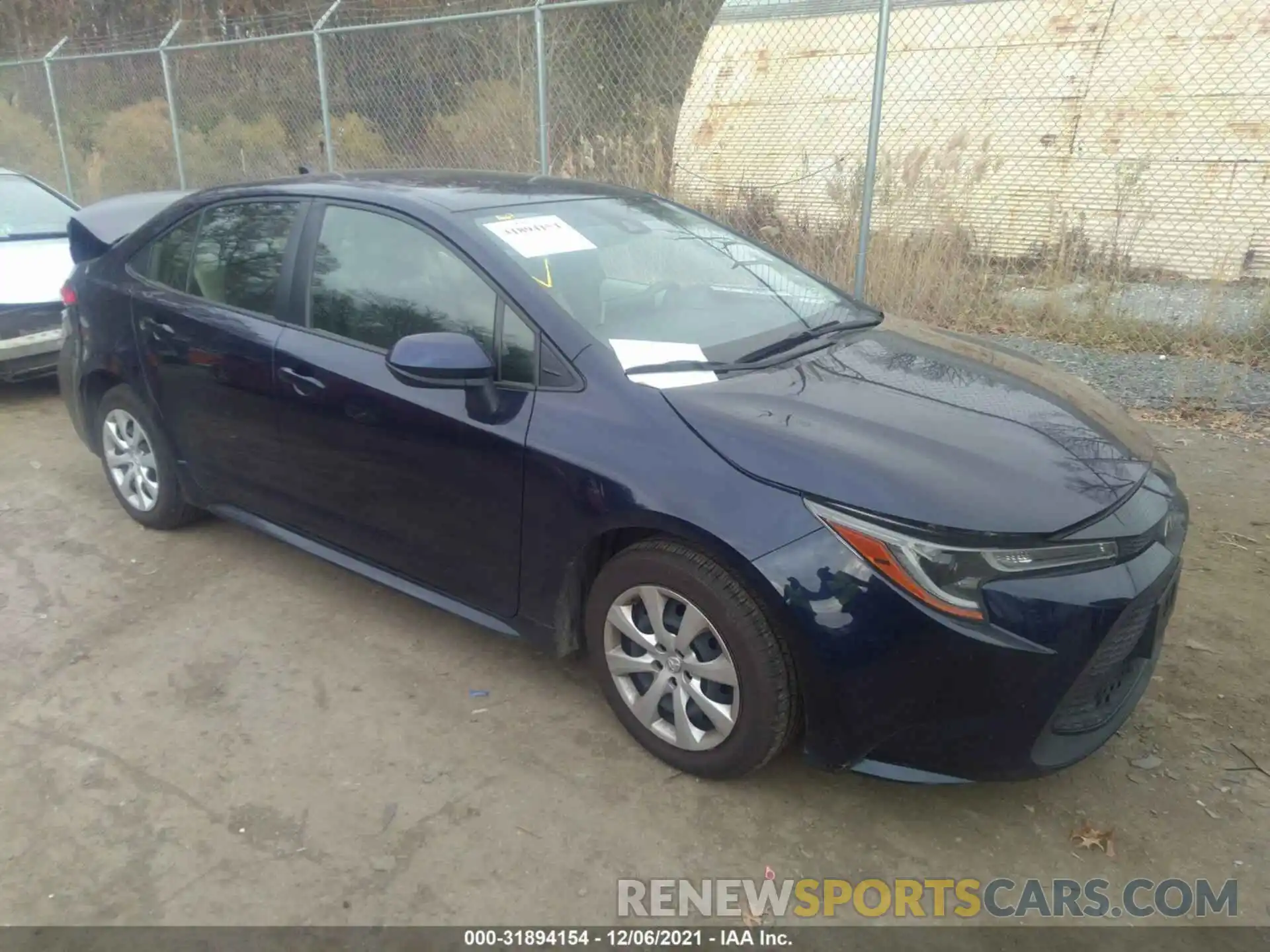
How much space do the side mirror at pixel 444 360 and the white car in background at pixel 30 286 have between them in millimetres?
3938

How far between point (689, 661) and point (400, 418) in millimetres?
1254

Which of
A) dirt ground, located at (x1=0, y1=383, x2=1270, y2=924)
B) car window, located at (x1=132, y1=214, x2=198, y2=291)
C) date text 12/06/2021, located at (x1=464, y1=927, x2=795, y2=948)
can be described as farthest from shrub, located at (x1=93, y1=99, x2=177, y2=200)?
date text 12/06/2021, located at (x1=464, y1=927, x2=795, y2=948)

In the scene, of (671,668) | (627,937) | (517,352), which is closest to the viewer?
(627,937)

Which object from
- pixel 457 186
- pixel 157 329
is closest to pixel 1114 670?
pixel 457 186

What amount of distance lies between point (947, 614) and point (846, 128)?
7602mm

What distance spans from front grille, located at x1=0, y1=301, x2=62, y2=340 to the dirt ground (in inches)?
121

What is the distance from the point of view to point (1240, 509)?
14.3 ft

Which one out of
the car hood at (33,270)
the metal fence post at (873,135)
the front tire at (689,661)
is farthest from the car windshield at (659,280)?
the car hood at (33,270)

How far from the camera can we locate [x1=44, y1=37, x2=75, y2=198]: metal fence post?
11.8m

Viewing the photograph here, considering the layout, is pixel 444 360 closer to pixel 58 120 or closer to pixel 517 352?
pixel 517 352

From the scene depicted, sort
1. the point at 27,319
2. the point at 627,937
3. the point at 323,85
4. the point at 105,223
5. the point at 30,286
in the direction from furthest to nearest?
the point at 323,85 → the point at 30,286 → the point at 27,319 → the point at 105,223 → the point at 627,937

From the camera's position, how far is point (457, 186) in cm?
345

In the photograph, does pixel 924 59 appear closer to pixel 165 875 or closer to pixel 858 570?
pixel 858 570

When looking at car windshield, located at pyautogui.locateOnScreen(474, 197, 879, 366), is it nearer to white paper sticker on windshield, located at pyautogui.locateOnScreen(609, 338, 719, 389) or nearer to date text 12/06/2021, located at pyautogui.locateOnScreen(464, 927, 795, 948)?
white paper sticker on windshield, located at pyautogui.locateOnScreen(609, 338, 719, 389)
